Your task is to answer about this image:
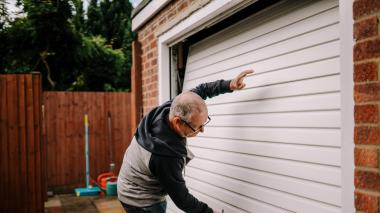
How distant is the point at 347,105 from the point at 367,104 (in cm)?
12

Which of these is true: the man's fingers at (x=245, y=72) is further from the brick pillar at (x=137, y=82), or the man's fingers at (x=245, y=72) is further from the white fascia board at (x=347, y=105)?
the brick pillar at (x=137, y=82)

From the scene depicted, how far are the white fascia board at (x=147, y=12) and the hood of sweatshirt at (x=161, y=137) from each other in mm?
1729

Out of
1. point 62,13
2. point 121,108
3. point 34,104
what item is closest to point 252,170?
point 34,104

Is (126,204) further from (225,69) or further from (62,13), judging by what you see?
(62,13)

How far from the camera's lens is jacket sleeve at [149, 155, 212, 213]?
Result: 2.54 m

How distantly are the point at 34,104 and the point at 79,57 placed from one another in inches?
432

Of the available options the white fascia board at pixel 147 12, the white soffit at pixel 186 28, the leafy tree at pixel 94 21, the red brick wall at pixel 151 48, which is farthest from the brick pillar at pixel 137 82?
the leafy tree at pixel 94 21

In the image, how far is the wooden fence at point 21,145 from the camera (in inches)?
252

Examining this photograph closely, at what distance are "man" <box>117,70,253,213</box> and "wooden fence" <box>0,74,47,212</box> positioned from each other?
404cm

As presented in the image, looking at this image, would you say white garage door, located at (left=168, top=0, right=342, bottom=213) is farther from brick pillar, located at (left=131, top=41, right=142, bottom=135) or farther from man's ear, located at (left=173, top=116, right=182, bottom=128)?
brick pillar, located at (left=131, top=41, right=142, bottom=135)

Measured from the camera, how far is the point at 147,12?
463 cm

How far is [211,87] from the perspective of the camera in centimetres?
307

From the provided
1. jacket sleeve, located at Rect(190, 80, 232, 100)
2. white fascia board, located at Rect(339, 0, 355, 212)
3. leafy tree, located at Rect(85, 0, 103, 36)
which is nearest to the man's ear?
jacket sleeve, located at Rect(190, 80, 232, 100)

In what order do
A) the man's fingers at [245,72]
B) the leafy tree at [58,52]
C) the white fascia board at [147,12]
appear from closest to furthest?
the man's fingers at [245,72]
the white fascia board at [147,12]
the leafy tree at [58,52]
